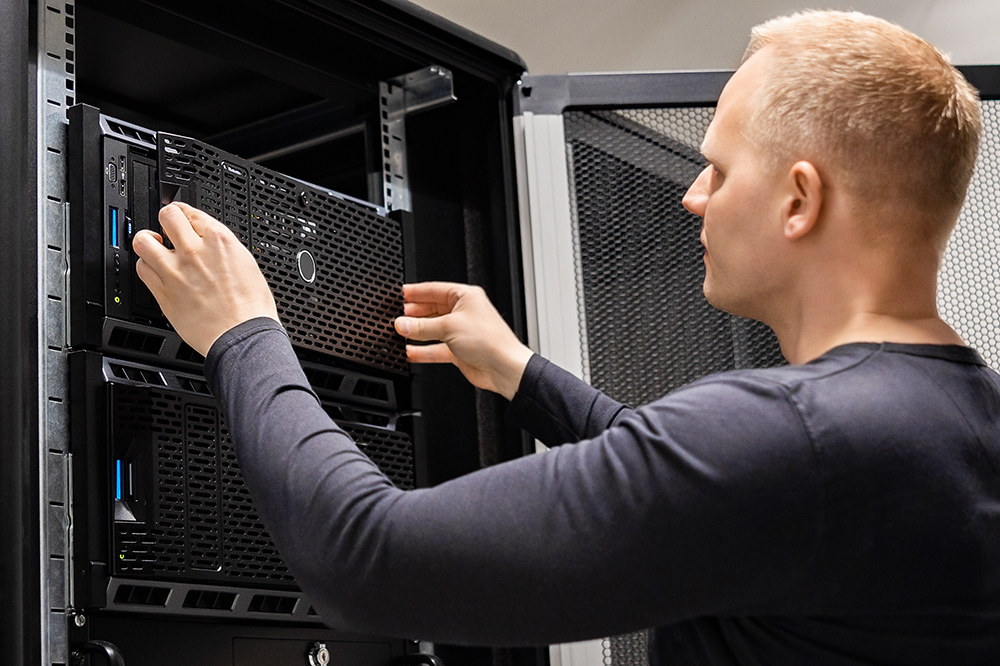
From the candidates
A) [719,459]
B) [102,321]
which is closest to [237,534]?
[102,321]

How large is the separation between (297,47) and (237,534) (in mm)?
533

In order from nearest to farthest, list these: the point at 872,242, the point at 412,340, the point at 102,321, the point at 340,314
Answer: the point at 872,242, the point at 102,321, the point at 340,314, the point at 412,340

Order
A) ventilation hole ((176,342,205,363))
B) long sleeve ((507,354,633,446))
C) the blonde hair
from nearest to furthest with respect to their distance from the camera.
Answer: the blonde hair
ventilation hole ((176,342,205,363))
long sleeve ((507,354,633,446))

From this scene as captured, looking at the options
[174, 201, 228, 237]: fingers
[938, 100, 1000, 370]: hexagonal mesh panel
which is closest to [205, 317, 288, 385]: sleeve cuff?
[174, 201, 228, 237]: fingers

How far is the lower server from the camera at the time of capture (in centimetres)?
87

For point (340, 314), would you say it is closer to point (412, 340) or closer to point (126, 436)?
point (412, 340)

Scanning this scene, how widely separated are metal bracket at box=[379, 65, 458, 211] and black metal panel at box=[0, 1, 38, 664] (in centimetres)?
48

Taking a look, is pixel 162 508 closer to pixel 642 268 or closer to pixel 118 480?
pixel 118 480

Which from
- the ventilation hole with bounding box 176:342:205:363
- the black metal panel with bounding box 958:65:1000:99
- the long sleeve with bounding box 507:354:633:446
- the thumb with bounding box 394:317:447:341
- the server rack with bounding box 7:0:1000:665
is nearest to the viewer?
the server rack with bounding box 7:0:1000:665

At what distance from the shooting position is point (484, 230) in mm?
1337

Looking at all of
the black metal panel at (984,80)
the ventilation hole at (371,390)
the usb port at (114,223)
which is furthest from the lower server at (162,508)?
the black metal panel at (984,80)

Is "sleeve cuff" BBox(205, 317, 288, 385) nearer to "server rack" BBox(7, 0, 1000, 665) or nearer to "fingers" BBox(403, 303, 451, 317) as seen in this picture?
"server rack" BBox(7, 0, 1000, 665)

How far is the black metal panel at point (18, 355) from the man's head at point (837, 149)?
1.78ft

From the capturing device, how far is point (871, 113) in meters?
0.77
